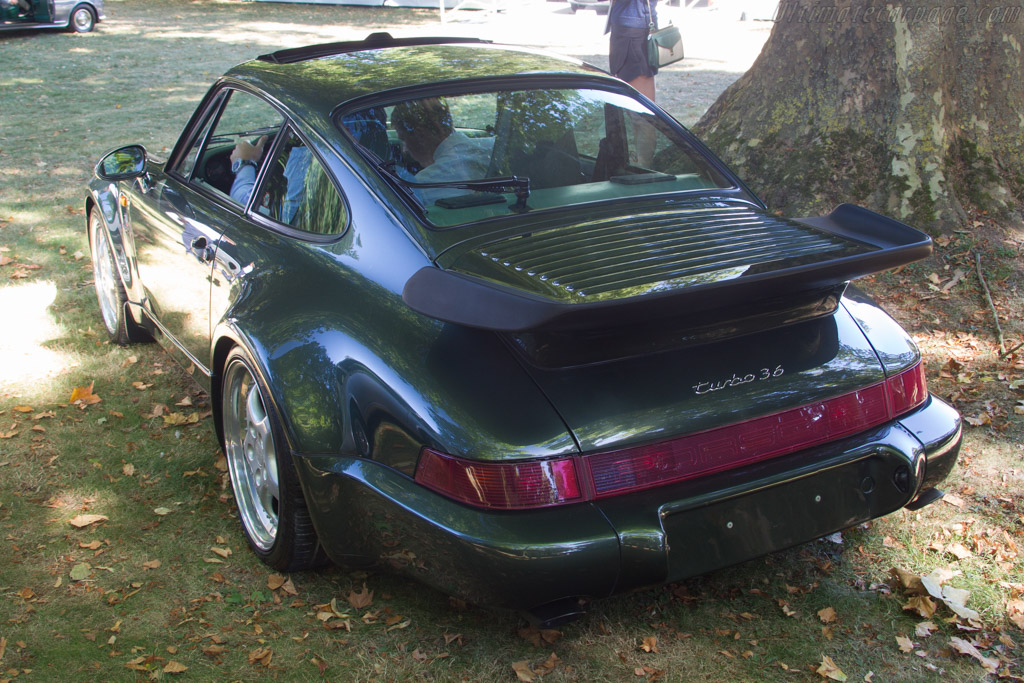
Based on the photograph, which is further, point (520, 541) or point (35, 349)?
point (35, 349)

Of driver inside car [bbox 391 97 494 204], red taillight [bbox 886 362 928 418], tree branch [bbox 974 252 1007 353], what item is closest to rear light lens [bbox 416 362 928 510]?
red taillight [bbox 886 362 928 418]

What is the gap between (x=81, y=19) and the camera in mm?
17938

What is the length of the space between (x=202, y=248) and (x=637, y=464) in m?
2.13

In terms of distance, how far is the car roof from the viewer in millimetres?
3398

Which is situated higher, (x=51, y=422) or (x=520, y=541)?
(x=520, y=541)

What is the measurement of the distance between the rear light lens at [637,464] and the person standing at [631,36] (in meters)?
5.99

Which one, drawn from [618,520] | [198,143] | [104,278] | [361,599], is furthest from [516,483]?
[104,278]

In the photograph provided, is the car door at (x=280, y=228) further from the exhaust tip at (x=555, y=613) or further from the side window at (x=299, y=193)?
the exhaust tip at (x=555, y=613)

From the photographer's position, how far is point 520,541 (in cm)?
233

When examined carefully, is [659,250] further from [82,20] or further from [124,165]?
[82,20]

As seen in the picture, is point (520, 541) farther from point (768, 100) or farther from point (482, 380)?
point (768, 100)

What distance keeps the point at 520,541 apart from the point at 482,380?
17.2 inches

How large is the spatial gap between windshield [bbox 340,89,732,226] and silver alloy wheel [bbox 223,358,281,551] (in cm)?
93

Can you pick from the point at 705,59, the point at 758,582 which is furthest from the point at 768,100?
the point at 705,59
